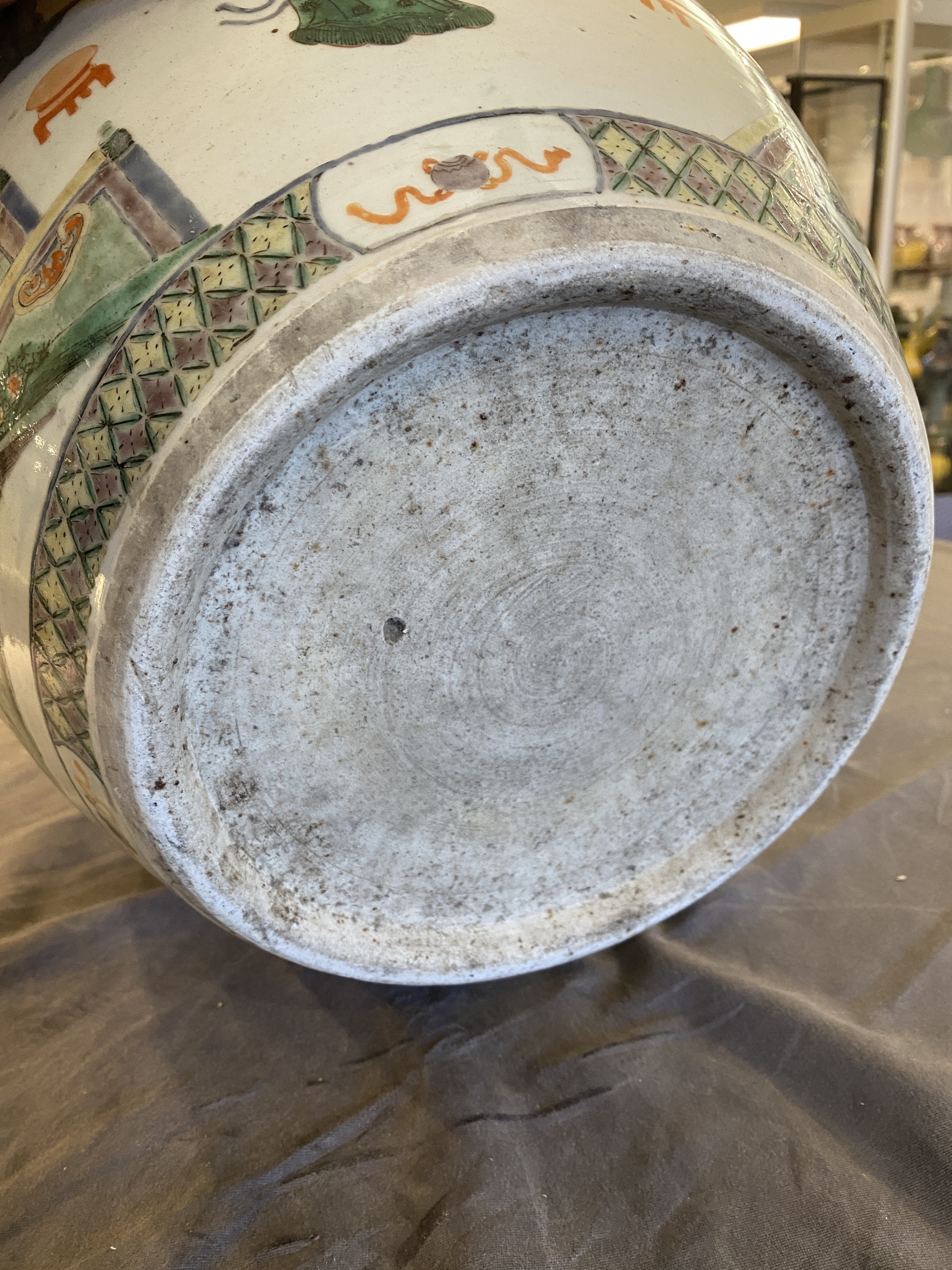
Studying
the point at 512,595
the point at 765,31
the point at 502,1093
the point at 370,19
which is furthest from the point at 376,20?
the point at 765,31

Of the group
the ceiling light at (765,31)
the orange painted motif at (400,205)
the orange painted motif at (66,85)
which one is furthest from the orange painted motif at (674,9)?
the ceiling light at (765,31)

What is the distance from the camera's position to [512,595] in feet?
3.33

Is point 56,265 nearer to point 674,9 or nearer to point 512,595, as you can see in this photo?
point 512,595

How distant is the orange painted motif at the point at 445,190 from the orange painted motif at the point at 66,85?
297mm

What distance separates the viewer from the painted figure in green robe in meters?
0.84

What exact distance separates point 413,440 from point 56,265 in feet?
1.12

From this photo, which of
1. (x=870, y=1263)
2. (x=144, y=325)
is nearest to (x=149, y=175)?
(x=144, y=325)

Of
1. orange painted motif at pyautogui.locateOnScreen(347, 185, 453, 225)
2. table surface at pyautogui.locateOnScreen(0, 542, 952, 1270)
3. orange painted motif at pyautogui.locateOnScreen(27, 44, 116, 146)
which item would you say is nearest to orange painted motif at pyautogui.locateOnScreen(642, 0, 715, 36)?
orange painted motif at pyautogui.locateOnScreen(347, 185, 453, 225)

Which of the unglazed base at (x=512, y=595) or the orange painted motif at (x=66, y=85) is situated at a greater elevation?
the orange painted motif at (x=66, y=85)

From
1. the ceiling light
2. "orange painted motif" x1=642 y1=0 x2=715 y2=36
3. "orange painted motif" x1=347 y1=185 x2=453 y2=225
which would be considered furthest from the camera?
the ceiling light

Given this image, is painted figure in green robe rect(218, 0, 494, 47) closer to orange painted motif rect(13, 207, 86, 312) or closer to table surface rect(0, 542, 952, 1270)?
orange painted motif rect(13, 207, 86, 312)

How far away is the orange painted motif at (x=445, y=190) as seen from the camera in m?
0.80

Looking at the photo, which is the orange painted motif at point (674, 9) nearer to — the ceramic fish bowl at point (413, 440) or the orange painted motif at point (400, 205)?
the ceramic fish bowl at point (413, 440)

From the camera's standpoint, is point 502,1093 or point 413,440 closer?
point 413,440
